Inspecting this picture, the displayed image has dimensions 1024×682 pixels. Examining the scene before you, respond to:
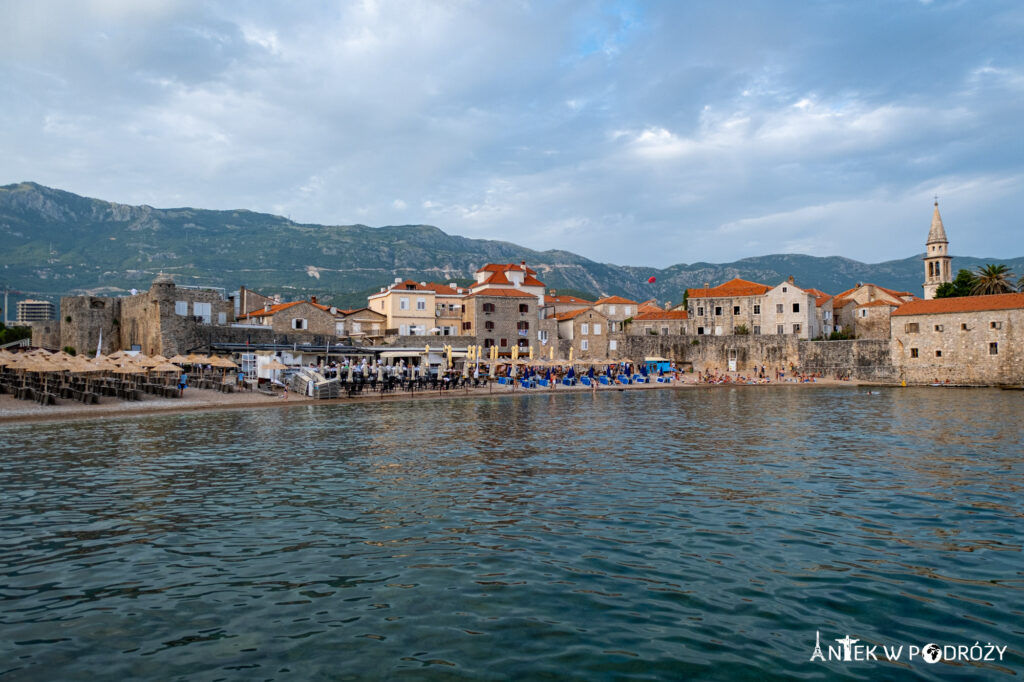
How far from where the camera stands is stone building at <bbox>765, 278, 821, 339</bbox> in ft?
203

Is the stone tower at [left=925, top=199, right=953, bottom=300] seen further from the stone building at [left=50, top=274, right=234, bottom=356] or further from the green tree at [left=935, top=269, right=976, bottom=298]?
the stone building at [left=50, top=274, right=234, bottom=356]

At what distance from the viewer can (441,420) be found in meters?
25.7

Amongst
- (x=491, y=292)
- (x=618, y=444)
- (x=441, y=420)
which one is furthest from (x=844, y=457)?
(x=491, y=292)

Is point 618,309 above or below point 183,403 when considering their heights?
above

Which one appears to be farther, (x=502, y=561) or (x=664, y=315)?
(x=664, y=315)

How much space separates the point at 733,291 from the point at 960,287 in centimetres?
2400

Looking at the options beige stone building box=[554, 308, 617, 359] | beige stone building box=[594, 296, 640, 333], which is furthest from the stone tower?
beige stone building box=[554, 308, 617, 359]

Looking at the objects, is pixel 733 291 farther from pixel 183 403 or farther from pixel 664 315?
pixel 183 403

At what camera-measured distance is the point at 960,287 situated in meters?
65.1

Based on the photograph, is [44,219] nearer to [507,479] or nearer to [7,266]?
[7,266]

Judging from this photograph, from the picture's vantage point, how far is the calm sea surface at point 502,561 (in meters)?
5.61

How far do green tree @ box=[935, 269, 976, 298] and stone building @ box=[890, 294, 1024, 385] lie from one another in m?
13.9

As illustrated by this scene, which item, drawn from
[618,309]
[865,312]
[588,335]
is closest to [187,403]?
[588,335]

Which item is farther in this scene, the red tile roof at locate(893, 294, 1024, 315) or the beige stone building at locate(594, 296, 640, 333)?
the beige stone building at locate(594, 296, 640, 333)
